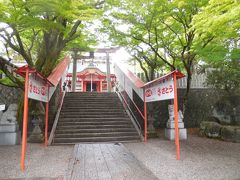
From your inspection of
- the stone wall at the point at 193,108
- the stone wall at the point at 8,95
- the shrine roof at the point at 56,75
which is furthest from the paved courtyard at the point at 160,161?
the stone wall at the point at 8,95

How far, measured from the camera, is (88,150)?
227 inches

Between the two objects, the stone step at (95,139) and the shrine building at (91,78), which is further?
the shrine building at (91,78)

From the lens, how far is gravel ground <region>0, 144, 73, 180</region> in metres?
3.75

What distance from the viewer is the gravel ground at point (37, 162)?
3748 mm

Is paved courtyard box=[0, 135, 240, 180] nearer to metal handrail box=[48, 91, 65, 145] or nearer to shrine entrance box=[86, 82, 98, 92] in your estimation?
metal handrail box=[48, 91, 65, 145]

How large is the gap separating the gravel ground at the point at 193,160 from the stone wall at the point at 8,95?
23.1 feet

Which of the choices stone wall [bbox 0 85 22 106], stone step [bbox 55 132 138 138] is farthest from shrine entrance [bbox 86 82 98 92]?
stone step [bbox 55 132 138 138]

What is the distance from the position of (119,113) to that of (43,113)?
343 centimetres

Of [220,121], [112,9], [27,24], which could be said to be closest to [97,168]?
[27,24]

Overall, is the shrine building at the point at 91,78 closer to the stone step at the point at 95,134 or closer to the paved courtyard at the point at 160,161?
the stone step at the point at 95,134

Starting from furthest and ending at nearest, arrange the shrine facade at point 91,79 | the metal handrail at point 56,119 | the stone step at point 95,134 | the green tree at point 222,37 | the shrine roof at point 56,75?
the shrine facade at point 91,79, the stone step at point 95,134, the metal handrail at point 56,119, the shrine roof at point 56,75, the green tree at point 222,37

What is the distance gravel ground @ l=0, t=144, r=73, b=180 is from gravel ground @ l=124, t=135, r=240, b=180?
1955 mm

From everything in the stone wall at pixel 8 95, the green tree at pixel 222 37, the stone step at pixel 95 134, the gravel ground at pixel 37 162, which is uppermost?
the green tree at pixel 222 37

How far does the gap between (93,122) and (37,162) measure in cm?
376
